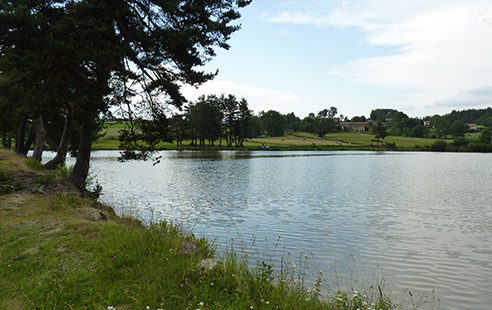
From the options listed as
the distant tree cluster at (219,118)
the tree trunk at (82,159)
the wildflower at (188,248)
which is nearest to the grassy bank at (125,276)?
the wildflower at (188,248)

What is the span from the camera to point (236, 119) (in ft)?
388

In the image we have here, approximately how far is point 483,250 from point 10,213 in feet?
57.2

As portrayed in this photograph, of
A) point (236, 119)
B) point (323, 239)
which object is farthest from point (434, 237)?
point (236, 119)

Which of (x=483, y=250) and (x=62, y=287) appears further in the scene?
(x=483, y=250)

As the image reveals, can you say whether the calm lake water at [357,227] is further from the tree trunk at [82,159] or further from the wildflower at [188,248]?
the wildflower at [188,248]

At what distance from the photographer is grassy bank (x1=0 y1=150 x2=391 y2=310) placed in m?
5.55

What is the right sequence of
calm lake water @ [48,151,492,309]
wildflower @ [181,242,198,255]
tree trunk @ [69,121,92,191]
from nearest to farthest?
wildflower @ [181,242,198,255] < calm lake water @ [48,151,492,309] < tree trunk @ [69,121,92,191]

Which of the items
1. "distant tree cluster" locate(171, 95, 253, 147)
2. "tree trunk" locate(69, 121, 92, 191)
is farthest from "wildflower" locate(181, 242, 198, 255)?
"distant tree cluster" locate(171, 95, 253, 147)

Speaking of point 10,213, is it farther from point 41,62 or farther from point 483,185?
point 483,185

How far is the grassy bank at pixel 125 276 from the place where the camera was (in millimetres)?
5555

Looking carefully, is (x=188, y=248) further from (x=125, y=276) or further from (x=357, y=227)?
(x=357, y=227)

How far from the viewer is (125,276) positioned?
20.8 feet

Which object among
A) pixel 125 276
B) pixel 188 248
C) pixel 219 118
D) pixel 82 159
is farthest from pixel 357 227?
pixel 219 118

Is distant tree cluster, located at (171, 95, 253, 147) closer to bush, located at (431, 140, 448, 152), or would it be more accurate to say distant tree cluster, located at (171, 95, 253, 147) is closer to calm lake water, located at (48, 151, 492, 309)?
bush, located at (431, 140, 448, 152)
